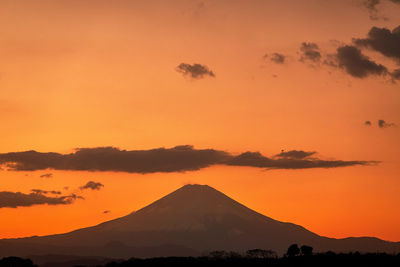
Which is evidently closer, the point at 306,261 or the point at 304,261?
the point at 306,261

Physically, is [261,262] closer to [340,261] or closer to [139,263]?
[340,261]

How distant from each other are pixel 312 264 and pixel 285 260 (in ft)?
33.9

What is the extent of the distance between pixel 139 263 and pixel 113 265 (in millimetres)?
7617

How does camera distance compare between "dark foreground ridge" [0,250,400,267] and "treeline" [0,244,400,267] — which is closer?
"dark foreground ridge" [0,250,400,267]

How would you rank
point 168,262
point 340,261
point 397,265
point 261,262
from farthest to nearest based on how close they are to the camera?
point 168,262
point 261,262
point 340,261
point 397,265

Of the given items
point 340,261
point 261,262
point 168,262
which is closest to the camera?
point 340,261

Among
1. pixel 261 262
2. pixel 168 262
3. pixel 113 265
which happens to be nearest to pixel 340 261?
pixel 261 262

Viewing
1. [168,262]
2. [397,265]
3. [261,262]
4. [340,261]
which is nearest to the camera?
[397,265]

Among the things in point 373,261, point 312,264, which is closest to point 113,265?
point 312,264

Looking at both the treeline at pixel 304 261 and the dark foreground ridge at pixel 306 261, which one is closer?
the dark foreground ridge at pixel 306 261

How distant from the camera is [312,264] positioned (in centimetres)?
15188

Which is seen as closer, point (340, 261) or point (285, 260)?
point (340, 261)

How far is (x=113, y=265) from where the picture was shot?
17762cm

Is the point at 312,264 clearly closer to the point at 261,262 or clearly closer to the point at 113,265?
the point at 261,262
